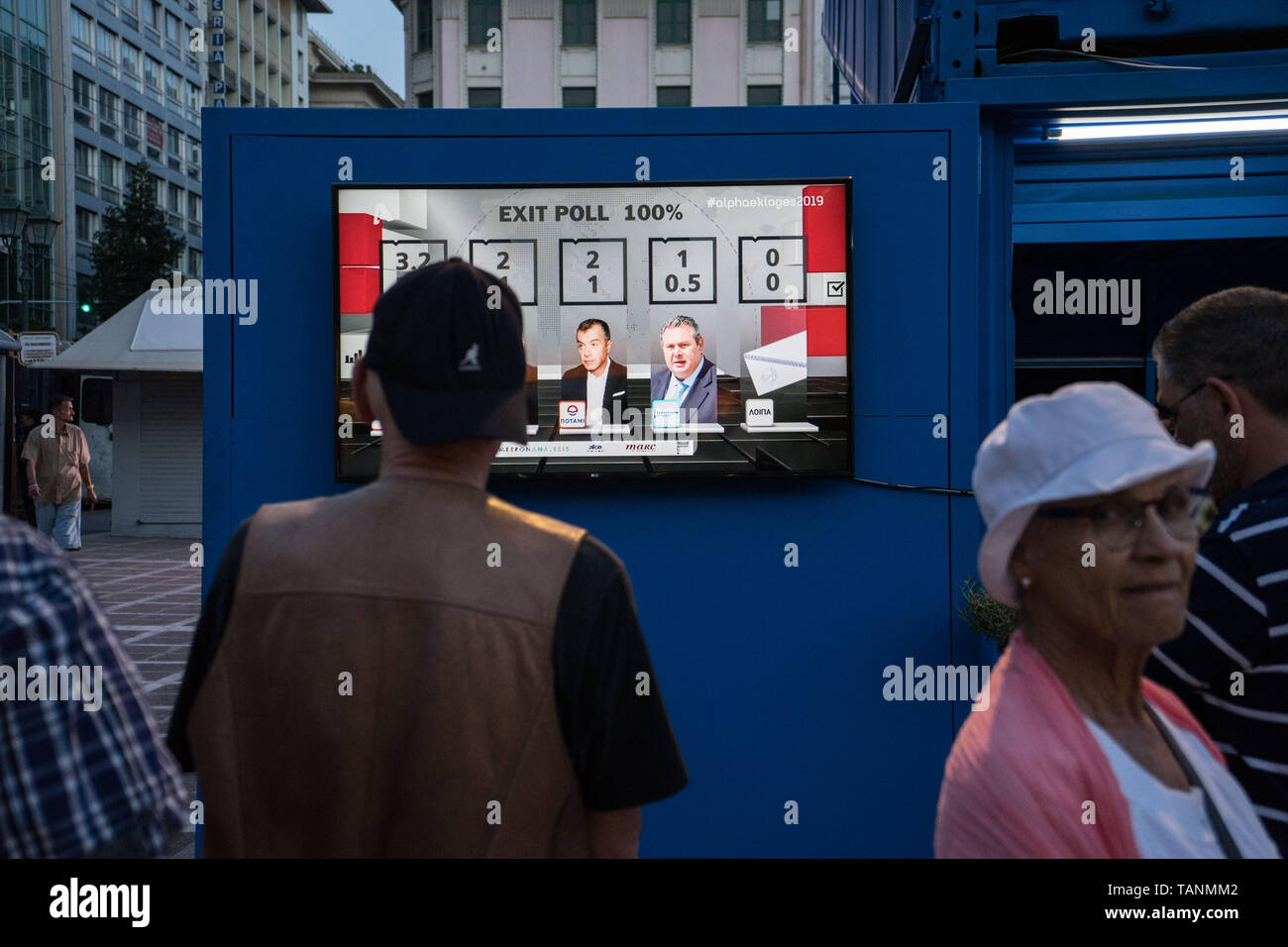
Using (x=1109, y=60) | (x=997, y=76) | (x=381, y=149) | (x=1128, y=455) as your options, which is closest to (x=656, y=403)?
(x=381, y=149)

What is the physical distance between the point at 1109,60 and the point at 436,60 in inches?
1456

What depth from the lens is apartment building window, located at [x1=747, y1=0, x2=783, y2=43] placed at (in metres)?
38.3

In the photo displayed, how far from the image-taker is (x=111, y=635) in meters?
1.34

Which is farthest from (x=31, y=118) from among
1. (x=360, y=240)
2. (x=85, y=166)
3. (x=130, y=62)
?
(x=360, y=240)

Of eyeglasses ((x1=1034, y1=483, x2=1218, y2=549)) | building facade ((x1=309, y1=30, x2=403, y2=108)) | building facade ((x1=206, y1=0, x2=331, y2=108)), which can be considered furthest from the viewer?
building facade ((x1=309, y1=30, x2=403, y2=108))

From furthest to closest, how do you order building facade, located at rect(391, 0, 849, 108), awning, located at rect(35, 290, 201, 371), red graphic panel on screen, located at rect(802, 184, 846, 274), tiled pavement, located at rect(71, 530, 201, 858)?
1. building facade, located at rect(391, 0, 849, 108)
2. awning, located at rect(35, 290, 201, 371)
3. tiled pavement, located at rect(71, 530, 201, 858)
4. red graphic panel on screen, located at rect(802, 184, 846, 274)

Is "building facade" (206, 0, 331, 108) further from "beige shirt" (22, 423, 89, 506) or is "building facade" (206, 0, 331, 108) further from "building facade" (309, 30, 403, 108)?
"beige shirt" (22, 423, 89, 506)

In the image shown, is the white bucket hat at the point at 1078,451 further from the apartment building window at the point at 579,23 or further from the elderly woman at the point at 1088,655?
the apartment building window at the point at 579,23

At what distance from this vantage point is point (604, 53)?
1522 inches

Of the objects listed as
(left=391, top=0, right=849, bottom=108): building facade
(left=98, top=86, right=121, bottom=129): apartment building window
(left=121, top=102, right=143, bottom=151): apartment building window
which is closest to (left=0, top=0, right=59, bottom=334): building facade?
(left=98, top=86, right=121, bottom=129): apartment building window

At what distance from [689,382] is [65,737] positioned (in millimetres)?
2871

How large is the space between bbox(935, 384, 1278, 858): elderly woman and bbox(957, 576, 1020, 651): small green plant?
7.00ft

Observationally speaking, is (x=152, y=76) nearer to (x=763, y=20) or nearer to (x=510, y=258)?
(x=763, y=20)
